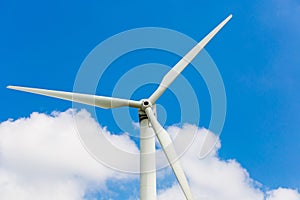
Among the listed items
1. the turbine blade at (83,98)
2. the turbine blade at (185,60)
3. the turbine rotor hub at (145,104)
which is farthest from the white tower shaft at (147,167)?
the turbine blade at (185,60)

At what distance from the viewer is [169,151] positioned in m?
26.4

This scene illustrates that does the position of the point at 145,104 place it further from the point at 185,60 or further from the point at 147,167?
the point at 185,60

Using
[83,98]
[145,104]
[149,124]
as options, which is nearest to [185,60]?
[145,104]

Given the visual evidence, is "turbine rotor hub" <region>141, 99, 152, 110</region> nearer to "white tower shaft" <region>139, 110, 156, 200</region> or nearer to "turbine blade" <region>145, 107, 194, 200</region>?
"turbine blade" <region>145, 107, 194, 200</region>

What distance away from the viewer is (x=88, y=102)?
28938 millimetres

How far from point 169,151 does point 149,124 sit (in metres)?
2.34

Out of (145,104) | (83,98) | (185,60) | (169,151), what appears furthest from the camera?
(185,60)

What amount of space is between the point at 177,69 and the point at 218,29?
4.29 m

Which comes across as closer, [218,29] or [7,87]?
[7,87]

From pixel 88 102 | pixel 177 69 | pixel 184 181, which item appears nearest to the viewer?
pixel 184 181

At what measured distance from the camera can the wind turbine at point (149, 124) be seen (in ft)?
84.9

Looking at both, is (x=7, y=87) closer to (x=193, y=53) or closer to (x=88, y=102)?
(x=88, y=102)

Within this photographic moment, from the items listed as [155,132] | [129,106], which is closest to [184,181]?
[155,132]

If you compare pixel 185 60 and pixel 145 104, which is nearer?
pixel 145 104
